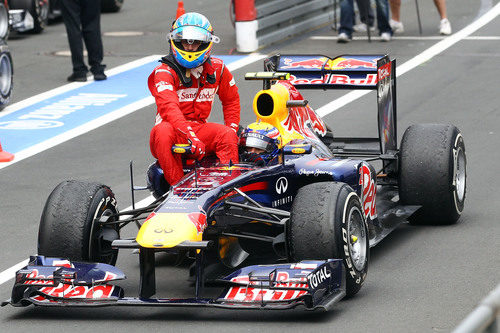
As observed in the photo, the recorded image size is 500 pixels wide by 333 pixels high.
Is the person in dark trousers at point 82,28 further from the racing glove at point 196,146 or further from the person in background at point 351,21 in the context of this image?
the racing glove at point 196,146

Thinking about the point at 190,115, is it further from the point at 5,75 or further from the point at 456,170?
the point at 5,75

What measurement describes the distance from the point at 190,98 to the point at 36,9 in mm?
13647

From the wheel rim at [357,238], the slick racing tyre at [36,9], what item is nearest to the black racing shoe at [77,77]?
the slick racing tyre at [36,9]

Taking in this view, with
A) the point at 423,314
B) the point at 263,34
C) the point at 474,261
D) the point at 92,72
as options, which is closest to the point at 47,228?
the point at 423,314

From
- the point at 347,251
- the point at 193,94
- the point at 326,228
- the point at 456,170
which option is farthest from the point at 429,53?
the point at 326,228

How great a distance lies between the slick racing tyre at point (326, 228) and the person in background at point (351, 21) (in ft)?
39.3

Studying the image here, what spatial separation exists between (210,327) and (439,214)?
316 centimetres

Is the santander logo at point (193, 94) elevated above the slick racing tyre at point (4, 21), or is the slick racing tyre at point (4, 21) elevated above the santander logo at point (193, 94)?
the santander logo at point (193, 94)

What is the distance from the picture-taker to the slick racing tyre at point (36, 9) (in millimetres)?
21734

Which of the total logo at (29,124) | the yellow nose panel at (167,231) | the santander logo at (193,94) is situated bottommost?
the total logo at (29,124)

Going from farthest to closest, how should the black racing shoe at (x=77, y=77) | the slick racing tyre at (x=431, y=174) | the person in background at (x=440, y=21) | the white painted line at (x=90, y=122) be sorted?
the person in background at (x=440, y=21) < the black racing shoe at (x=77, y=77) < the white painted line at (x=90, y=122) < the slick racing tyre at (x=431, y=174)

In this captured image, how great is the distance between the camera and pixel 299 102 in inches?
381

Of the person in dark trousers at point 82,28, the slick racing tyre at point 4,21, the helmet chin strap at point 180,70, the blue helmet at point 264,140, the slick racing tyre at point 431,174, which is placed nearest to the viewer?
the blue helmet at point 264,140

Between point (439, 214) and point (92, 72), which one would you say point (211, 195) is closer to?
point (439, 214)
